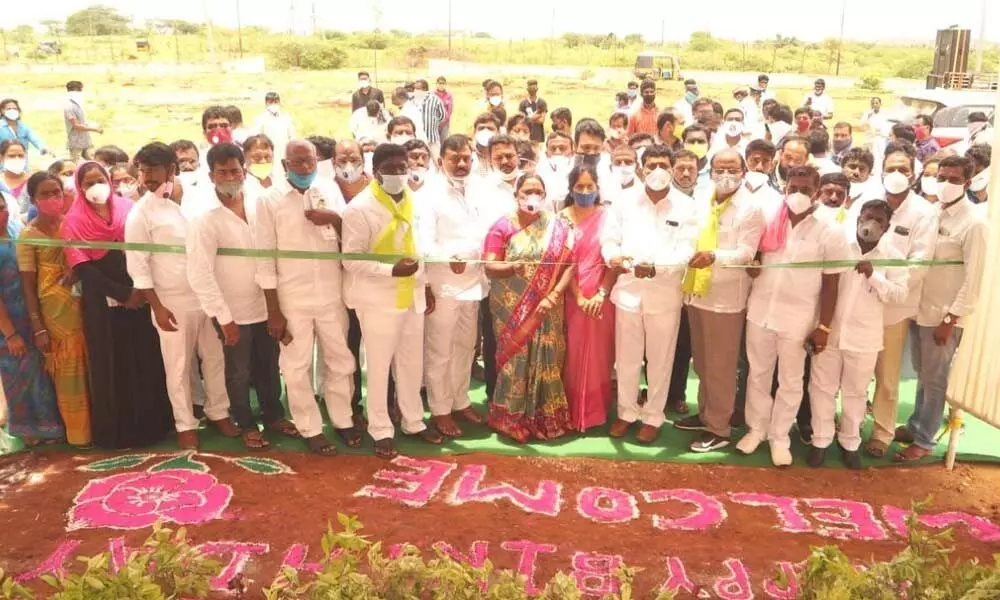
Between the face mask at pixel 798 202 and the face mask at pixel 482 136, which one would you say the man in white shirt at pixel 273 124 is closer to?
the face mask at pixel 482 136

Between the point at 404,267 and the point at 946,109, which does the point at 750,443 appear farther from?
the point at 946,109

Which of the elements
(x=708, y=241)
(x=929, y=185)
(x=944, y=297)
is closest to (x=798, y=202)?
(x=708, y=241)

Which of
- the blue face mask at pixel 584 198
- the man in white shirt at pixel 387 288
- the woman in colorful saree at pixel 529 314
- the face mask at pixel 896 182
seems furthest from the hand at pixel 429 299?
the face mask at pixel 896 182

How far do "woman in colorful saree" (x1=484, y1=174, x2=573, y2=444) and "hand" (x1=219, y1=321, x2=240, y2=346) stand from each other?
4.86ft

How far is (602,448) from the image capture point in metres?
5.28

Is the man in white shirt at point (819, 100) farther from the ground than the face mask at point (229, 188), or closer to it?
farther from the ground

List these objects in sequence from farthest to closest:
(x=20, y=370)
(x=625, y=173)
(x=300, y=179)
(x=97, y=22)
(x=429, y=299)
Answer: (x=97, y=22)
(x=625, y=173)
(x=429, y=299)
(x=20, y=370)
(x=300, y=179)

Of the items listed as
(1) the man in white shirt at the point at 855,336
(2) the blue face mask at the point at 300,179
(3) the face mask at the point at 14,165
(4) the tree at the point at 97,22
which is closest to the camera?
(2) the blue face mask at the point at 300,179

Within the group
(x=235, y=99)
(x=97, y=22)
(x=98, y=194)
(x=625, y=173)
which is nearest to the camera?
(x=98, y=194)

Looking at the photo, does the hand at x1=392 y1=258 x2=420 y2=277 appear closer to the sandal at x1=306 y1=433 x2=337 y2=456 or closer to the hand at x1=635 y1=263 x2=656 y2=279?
the sandal at x1=306 y1=433 x2=337 y2=456

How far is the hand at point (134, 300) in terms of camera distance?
A: 193 inches

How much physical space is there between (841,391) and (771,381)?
1.28ft

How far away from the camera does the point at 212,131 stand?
23.2ft

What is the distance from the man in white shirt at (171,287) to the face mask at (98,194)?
0.65 feet
